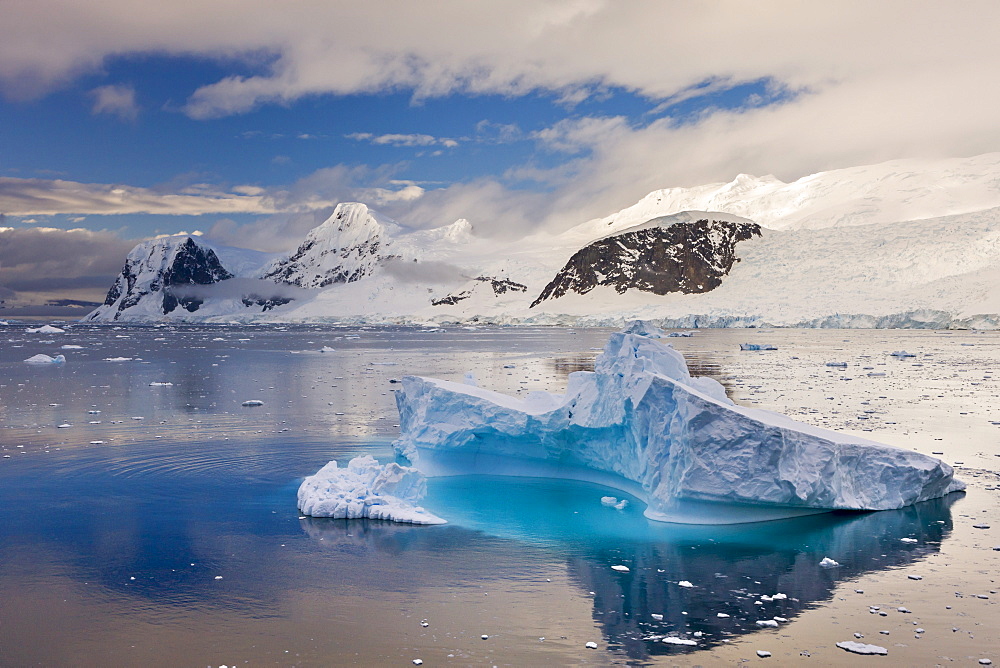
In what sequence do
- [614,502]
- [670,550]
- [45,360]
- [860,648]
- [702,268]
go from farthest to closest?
[702,268], [45,360], [614,502], [670,550], [860,648]

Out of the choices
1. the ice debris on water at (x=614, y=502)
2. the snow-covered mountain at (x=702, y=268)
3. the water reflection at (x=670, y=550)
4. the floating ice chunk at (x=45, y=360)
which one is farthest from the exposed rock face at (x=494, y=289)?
the water reflection at (x=670, y=550)

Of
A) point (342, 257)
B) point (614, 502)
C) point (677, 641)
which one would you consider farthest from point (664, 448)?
point (342, 257)

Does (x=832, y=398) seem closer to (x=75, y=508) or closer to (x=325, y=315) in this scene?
(x=75, y=508)

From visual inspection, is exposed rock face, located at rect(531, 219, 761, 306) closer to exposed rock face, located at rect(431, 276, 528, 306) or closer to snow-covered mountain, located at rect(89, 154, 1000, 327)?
snow-covered mountain, located at rect(89, 154, 1000, 327)

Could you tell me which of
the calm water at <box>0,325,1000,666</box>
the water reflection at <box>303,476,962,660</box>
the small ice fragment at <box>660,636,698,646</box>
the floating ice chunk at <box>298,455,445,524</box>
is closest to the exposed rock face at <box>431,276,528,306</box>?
the calm water at <box>0,325,1000,666</box>

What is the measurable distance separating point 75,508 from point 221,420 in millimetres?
7411

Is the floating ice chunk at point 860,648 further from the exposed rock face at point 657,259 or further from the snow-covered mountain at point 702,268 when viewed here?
the exposed rock face at point 657,259

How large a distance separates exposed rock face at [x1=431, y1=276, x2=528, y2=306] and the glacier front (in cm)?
10942

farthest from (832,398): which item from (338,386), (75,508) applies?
(75,508)

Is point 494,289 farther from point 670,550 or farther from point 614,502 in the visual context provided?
point 670,550

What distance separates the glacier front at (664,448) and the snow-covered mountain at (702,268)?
6125 cm

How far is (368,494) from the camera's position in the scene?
9.52m

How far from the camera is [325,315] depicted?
137 m

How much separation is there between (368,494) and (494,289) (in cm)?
11554
